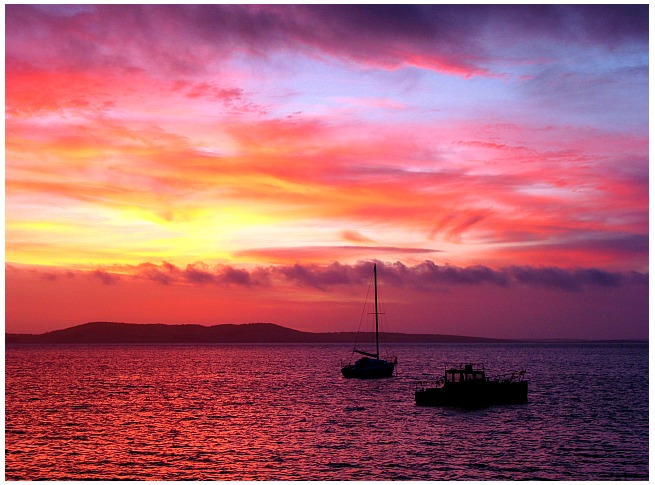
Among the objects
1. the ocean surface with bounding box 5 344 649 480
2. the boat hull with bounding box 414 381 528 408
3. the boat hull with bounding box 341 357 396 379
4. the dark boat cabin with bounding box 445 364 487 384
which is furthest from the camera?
the boat hull with bounding box 341 357 396 379

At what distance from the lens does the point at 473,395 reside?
2968 inches

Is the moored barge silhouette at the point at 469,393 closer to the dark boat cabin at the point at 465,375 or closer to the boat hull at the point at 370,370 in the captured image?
the dark boat cabin at the point at 465,375

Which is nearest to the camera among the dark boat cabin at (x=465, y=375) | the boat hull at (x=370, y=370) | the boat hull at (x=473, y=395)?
the boat hull at (x=473, y=395)

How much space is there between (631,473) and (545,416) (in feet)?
85.5

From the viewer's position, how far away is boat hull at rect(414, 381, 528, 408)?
7544 centimetres

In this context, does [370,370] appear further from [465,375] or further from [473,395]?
[473,395]

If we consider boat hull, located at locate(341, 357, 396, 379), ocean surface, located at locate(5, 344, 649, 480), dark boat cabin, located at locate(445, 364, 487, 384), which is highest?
dark boat cabin, located at locate(445, 364, 487, 384)

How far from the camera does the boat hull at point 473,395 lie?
75.4 metres

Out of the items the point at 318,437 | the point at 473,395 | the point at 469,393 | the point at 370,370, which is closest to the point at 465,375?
the point at 469,393

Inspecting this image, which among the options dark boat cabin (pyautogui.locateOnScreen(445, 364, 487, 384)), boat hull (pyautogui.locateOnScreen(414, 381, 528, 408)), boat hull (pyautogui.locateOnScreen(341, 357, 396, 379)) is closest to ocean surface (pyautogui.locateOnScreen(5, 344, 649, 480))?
boat hull (pyautogui.locateOnScreen(414, 381, 528, 408))

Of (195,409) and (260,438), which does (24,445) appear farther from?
(195,409)

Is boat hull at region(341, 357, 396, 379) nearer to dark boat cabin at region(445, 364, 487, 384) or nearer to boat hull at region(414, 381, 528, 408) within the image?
boat hull at region(414, 381, 528, 408)

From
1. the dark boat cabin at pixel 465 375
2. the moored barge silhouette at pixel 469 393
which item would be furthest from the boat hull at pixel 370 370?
the dark boat cabin at pixel 465 375

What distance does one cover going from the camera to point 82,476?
43.1 m
